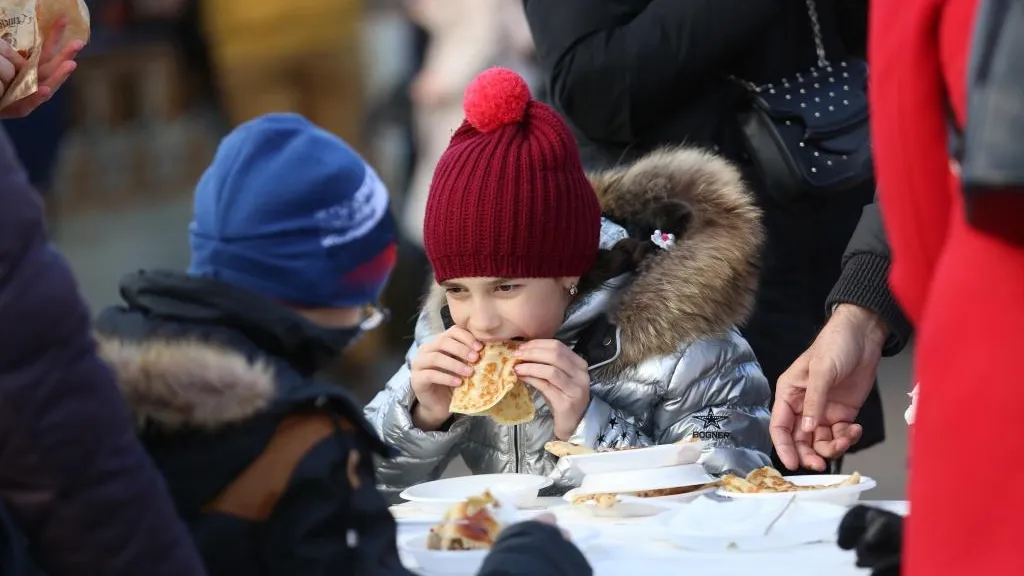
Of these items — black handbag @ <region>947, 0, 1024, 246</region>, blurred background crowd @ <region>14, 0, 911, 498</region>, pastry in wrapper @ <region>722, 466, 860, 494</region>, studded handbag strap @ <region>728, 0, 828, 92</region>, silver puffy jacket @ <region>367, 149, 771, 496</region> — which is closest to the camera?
black handbag @ <region>947, 0, 1024, 246</region>

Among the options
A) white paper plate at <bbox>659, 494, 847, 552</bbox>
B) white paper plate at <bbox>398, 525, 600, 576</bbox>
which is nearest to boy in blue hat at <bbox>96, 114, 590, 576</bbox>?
white paper plate at <bbox>398, 525, 600, 576</bbox>

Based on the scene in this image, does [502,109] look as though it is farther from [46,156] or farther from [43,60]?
[46,156]

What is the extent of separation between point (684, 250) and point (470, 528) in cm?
128

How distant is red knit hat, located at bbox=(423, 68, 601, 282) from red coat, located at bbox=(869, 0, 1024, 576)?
1627 millimetres

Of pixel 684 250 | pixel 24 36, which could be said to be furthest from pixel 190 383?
pixel 684 250

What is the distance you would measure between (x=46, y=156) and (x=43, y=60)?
427cm

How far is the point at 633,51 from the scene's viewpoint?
3.71 metres

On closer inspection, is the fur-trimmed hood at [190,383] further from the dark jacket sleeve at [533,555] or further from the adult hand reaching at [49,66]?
the adult hand reaching at [49,66]

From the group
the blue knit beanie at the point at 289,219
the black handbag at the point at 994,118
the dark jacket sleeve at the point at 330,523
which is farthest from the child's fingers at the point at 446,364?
the black handbag at the point at 994,118

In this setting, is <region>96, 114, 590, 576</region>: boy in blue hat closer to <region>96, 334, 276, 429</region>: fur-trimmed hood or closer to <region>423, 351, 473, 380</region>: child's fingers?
<region>96, 334, 276, 429</region>: fur-trimmed hood

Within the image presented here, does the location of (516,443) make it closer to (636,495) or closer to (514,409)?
(514,409)

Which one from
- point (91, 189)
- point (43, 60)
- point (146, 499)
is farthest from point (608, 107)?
point (91, 189)

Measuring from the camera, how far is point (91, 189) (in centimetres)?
980

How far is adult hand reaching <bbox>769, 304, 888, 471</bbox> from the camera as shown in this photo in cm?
302
